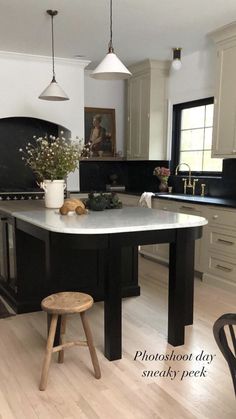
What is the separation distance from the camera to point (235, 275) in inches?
154

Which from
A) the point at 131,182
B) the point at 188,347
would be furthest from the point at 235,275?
the point at 131,182

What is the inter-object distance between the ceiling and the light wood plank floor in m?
2.68

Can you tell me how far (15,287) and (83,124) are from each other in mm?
2966

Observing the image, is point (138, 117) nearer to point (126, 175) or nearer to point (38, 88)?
point (126, 175)

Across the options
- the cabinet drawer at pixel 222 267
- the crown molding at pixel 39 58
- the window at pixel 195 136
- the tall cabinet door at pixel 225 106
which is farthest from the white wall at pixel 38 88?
the cabinet drawer at pixel 222 267

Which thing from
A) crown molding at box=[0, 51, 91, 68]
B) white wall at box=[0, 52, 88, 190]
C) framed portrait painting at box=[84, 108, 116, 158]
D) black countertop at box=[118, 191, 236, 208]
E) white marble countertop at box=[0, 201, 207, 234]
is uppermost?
crown molding at box=[0, 51, 91, 68]

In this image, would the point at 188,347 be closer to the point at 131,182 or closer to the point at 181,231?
the point at 181,231

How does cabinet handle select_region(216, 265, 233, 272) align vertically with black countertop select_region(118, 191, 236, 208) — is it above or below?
below

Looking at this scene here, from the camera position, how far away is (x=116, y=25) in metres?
4.00

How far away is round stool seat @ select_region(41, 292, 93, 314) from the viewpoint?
88.3 inches

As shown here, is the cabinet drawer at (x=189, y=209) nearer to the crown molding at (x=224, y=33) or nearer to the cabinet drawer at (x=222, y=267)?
the cabinet drawer at (x=222, y=267)

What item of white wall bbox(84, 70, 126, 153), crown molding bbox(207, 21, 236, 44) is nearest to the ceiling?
crown molding bbox(207, 21, 236, 44)

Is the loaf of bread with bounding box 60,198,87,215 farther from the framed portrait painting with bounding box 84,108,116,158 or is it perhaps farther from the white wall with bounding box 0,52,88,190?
the framed portrait painting with bounding box 84,108,116,158

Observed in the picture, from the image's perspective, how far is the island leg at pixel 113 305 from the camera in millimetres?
2508
